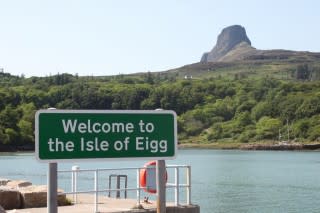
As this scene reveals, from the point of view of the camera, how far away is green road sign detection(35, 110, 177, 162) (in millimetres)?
6207

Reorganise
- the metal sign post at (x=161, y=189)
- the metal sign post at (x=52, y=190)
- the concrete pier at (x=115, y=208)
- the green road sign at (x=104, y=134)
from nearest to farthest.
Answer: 1. the metal sign post at (x=52, y=190)
2. the green road sign at (x=104, y=134)
3. the metal sign post at (x=161, y=189)
4. the concrete pier at (x=115, y=208)

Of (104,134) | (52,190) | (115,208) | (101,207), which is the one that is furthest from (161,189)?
(101,207)

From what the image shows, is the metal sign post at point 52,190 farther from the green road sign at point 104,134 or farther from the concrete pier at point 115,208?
the concrete pier at point 115,208

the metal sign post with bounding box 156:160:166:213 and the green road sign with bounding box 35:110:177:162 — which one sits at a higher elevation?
the green road sign with bounding box 35:110:177:162

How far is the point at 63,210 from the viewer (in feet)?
48.6

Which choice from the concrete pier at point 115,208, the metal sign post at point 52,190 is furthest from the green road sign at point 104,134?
the concrete pier at point 115,208

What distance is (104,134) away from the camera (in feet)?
21.5

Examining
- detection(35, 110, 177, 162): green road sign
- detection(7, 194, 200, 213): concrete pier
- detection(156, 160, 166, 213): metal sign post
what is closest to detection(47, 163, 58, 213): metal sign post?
detection(35, 110, 177, 162): green road sign

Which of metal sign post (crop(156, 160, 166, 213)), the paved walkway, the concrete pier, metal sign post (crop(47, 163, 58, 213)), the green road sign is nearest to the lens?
metal sign post (crop(47, 163, 58, 213))

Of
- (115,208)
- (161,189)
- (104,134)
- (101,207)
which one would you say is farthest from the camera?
(101,207)

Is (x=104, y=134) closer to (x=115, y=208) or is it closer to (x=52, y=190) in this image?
(x=52, y=190)

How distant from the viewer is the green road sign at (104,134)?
20.4 feet

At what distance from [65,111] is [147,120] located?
96cm

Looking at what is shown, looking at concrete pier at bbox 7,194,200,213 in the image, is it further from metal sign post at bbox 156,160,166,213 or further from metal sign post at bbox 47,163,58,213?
metal sign post at bbox 47,163,58,213
